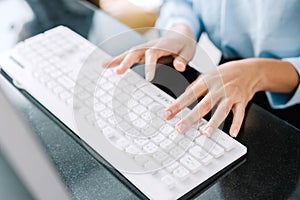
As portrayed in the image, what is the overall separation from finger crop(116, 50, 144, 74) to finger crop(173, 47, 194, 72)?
61 mm

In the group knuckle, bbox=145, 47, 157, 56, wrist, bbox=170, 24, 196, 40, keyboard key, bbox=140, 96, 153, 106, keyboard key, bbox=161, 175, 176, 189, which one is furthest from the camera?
wrist, bbox=170, 24, 196, 40

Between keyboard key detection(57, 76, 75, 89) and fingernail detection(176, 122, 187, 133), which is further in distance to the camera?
keyboard key detection(57, 76, 75, 89)

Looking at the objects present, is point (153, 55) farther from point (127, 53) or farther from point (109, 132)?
point (109, 132)

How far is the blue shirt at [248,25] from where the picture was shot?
805mm

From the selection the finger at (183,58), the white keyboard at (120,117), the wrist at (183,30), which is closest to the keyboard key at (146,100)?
the white keyboard at (120,117)

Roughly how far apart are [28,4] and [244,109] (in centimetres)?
58

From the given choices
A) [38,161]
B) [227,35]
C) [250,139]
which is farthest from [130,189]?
[227,35]

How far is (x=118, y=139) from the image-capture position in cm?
59

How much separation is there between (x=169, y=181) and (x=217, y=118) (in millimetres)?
135

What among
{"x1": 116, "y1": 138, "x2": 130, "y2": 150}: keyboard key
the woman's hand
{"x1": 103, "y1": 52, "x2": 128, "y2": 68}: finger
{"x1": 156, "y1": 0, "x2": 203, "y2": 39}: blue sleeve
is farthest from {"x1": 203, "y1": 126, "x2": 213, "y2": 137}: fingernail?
{"x1": 156, "y1": 0, "x2": 203, "y2": 39}: blue sleeve

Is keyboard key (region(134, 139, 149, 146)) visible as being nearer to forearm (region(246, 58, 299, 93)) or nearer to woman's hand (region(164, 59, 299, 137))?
woman's hand (region(164, 59, 299, 137))

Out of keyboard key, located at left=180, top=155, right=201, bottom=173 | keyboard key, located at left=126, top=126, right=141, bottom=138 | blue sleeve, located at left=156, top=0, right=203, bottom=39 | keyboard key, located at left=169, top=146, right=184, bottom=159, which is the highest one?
keyboard key, located at left=169, top=146, right=184, bottom=159

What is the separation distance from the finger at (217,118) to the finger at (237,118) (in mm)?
11

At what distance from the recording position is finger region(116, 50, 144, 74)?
0.71 metres
